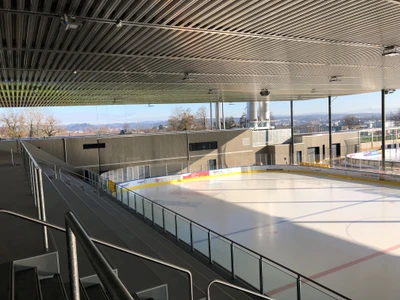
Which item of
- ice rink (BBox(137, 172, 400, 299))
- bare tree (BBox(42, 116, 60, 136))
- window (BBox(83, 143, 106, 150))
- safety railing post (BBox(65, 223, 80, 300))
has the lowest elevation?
ice rink (BBox(137, 172, 400, 299))

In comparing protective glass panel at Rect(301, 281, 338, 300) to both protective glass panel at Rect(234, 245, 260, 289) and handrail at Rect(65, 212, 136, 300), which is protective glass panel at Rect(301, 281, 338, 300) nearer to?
protective glass panel at Rect(234, 245, 260, 289)

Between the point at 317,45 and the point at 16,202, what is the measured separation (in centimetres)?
840

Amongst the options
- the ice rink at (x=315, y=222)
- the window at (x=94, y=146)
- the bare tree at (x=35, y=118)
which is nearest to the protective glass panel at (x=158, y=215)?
the ice rink at (x=315, y=222)

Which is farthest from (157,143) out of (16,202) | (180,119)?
(180,119)

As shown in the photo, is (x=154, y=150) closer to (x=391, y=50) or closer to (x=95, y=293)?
(x=391, y=50)

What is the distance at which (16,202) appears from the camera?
4.81m

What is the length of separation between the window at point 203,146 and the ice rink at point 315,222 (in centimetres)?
611

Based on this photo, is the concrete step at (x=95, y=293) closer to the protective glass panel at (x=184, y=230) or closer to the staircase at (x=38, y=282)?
the staircase at (x=38, y=282)

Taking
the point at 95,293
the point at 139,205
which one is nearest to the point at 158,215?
the point at 139,205

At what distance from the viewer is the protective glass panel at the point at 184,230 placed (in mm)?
7543

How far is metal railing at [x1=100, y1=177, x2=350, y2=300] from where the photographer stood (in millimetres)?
4699

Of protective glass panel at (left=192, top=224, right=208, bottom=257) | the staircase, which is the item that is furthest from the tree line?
the staircase

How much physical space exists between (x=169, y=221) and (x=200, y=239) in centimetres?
149

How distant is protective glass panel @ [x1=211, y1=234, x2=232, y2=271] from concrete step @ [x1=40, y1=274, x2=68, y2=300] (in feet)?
13.1
